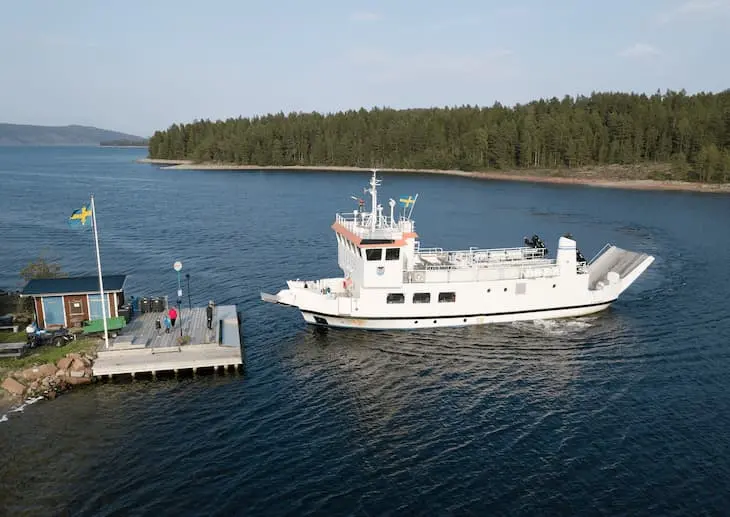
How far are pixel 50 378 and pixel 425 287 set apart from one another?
20008 millimetres

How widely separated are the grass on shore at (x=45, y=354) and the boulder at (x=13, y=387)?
2.35 ft

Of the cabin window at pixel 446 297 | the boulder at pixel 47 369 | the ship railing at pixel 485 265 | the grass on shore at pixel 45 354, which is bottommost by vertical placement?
the boulder at pixel 47 369

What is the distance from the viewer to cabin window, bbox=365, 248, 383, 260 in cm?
3388

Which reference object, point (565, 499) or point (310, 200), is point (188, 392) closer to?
point (565, 499)

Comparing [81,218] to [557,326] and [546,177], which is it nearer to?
[557,326]

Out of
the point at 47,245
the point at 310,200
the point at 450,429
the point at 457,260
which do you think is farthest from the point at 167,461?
the point at 310,200

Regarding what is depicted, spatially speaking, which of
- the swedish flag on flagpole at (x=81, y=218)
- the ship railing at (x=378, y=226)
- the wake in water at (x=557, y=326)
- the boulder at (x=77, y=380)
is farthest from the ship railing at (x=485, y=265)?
the boulder at (x=77, y=380)

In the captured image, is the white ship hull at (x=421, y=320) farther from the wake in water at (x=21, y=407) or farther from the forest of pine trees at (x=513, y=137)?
the forest of pine trees at (x=513, y=137)

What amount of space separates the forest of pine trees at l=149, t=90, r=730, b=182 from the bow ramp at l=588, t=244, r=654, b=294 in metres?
86.1

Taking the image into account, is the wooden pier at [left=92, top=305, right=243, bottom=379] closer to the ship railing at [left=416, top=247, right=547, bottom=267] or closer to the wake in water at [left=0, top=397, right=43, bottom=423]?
the wake in water at [left=0, top=397, right=43, bottom=423]

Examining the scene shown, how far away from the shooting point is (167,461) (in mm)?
21359

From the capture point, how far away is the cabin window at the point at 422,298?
1384 inches

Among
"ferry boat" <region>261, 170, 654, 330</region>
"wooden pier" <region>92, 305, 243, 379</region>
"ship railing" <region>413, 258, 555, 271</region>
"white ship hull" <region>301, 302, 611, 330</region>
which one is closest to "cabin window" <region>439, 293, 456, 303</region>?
"ferry boat" <region>261, 170, 654, 330</region>

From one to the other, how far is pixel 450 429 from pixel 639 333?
17285 mm
